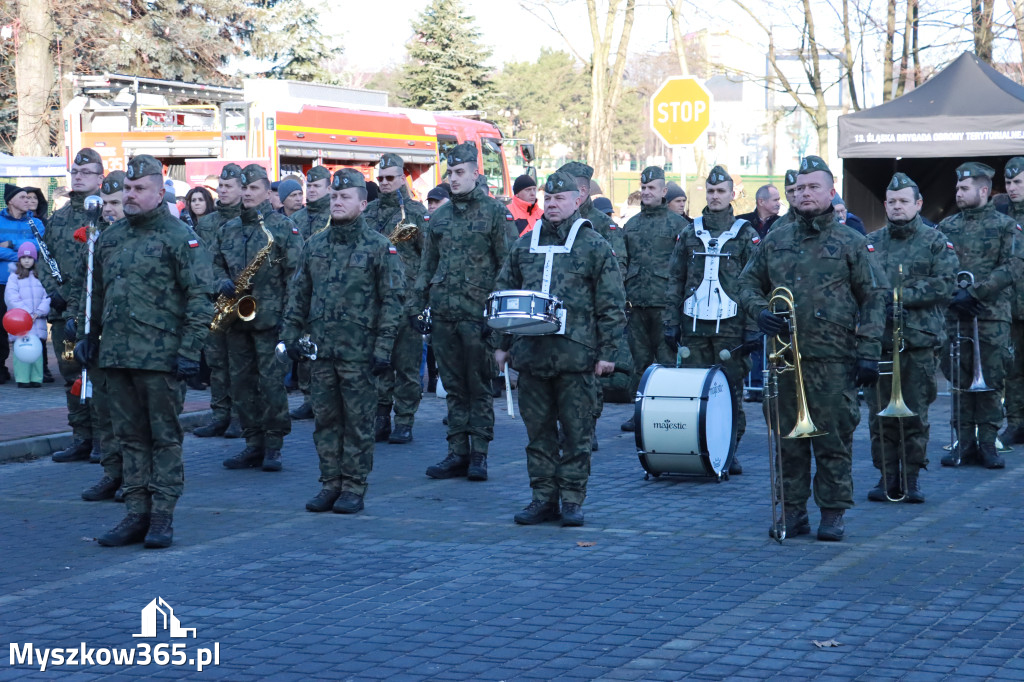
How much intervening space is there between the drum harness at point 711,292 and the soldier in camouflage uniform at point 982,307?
172cm

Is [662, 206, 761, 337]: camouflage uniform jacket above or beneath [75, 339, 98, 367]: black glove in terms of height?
above

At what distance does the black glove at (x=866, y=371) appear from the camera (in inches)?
294

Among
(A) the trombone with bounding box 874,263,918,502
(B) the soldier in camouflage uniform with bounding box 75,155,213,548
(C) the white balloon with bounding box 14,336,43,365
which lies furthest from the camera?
(C) the white balloon with bounding box 14,336,43,365

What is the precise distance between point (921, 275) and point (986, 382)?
1.89 meters

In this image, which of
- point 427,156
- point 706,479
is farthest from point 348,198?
point 427,156

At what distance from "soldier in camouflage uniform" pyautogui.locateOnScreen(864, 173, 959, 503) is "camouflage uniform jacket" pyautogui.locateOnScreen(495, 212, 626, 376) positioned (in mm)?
2052

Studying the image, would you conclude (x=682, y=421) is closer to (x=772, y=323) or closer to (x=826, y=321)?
(x=826, y=321)

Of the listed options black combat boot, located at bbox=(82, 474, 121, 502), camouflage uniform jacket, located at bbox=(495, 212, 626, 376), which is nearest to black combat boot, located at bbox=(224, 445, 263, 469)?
black combat boot, located at bbox=(82, 474, 121, 502)

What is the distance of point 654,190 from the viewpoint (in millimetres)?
11992

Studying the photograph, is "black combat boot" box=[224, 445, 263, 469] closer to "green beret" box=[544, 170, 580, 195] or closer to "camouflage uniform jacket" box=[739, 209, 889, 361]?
"green beret" box=[544, 170, 580, 195]

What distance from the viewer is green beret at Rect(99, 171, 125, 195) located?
8578 millimetres

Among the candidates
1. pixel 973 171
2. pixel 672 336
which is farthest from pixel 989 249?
pixel 672 336

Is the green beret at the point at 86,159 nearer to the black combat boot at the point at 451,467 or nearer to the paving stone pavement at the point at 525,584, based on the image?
the paving stone pavement at the point at 525,584

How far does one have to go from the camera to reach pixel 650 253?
39.7 feet
